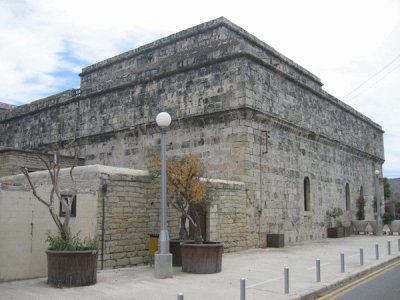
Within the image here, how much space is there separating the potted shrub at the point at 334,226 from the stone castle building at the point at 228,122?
50cm

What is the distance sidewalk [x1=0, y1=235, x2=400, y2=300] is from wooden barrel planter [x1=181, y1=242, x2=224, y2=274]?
267 millimetres

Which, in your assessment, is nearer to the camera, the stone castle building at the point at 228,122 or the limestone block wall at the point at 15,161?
the stone castle building at the point at 228,122

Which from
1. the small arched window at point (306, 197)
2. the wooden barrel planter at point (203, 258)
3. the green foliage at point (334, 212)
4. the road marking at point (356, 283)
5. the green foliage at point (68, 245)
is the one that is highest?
the small arched window at point (306, 197)

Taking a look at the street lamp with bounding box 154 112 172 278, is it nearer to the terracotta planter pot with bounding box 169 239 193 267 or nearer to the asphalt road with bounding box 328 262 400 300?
the terracotta planter pot with bounding box 169 239 193 267

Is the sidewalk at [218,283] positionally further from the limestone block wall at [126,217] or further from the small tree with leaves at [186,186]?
the small tree with leaves at [186,186]

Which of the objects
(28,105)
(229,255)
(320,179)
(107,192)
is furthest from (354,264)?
(28,105)

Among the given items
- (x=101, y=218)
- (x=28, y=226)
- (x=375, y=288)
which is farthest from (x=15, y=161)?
(x=375, y=288)

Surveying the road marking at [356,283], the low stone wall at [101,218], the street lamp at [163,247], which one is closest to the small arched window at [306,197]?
the low stone wall at [101,218]

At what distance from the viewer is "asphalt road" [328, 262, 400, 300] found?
900 cm

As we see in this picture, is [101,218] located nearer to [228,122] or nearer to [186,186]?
[186,186]

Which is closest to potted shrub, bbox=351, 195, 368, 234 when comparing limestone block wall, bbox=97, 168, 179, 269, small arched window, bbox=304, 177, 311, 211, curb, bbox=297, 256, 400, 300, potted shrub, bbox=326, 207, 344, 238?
potted shrub, bbox=326, 207, 344, 238

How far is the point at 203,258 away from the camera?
37.2ft

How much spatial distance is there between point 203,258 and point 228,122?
8042mm

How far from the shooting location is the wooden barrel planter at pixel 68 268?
9.29 m
